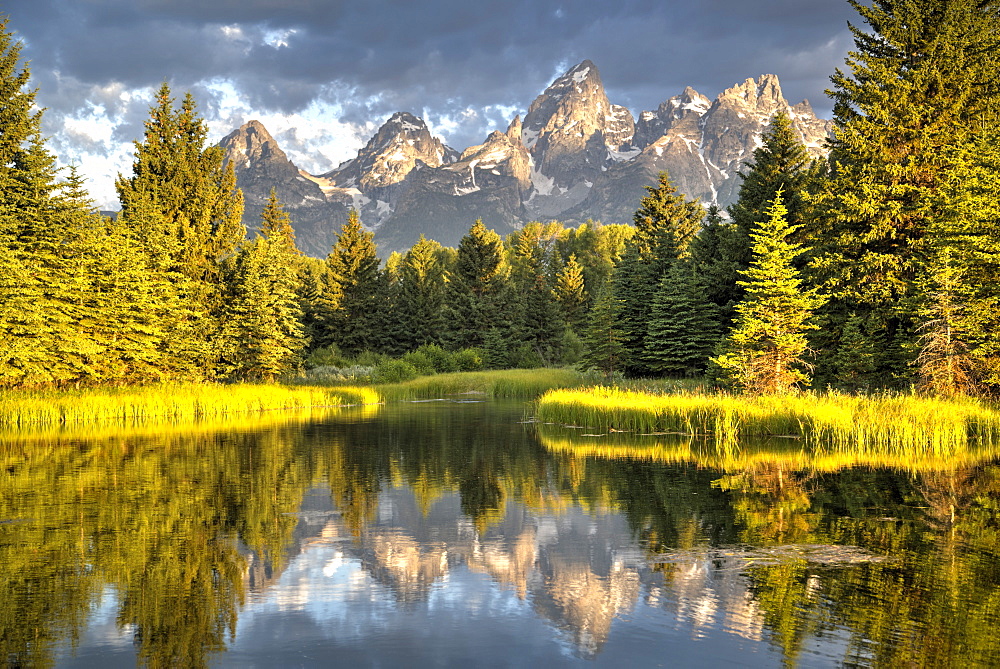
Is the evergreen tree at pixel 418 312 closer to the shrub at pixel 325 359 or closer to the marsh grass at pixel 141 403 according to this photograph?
the shrub at pixel 325 359

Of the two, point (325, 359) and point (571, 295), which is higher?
point (571, 295)

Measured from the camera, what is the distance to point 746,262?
4575 cm

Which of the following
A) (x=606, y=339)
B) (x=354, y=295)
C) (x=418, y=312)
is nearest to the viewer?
(x=606, y=339)

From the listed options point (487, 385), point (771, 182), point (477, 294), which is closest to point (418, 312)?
point (477, 294)

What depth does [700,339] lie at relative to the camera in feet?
144

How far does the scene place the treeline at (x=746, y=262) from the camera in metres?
30.8

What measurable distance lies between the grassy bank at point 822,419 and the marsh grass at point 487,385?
22421mm

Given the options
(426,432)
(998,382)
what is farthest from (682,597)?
(998,382)

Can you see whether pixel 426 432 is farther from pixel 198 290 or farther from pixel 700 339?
pixel 198 290

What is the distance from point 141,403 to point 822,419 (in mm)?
28964

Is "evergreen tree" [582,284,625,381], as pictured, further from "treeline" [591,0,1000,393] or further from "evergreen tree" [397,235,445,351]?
"evergreen tree" [397,235,445,351]

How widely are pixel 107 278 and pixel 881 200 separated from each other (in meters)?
39.2

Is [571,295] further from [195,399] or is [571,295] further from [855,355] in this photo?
[195,399]

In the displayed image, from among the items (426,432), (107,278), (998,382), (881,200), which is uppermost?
(881,200)
